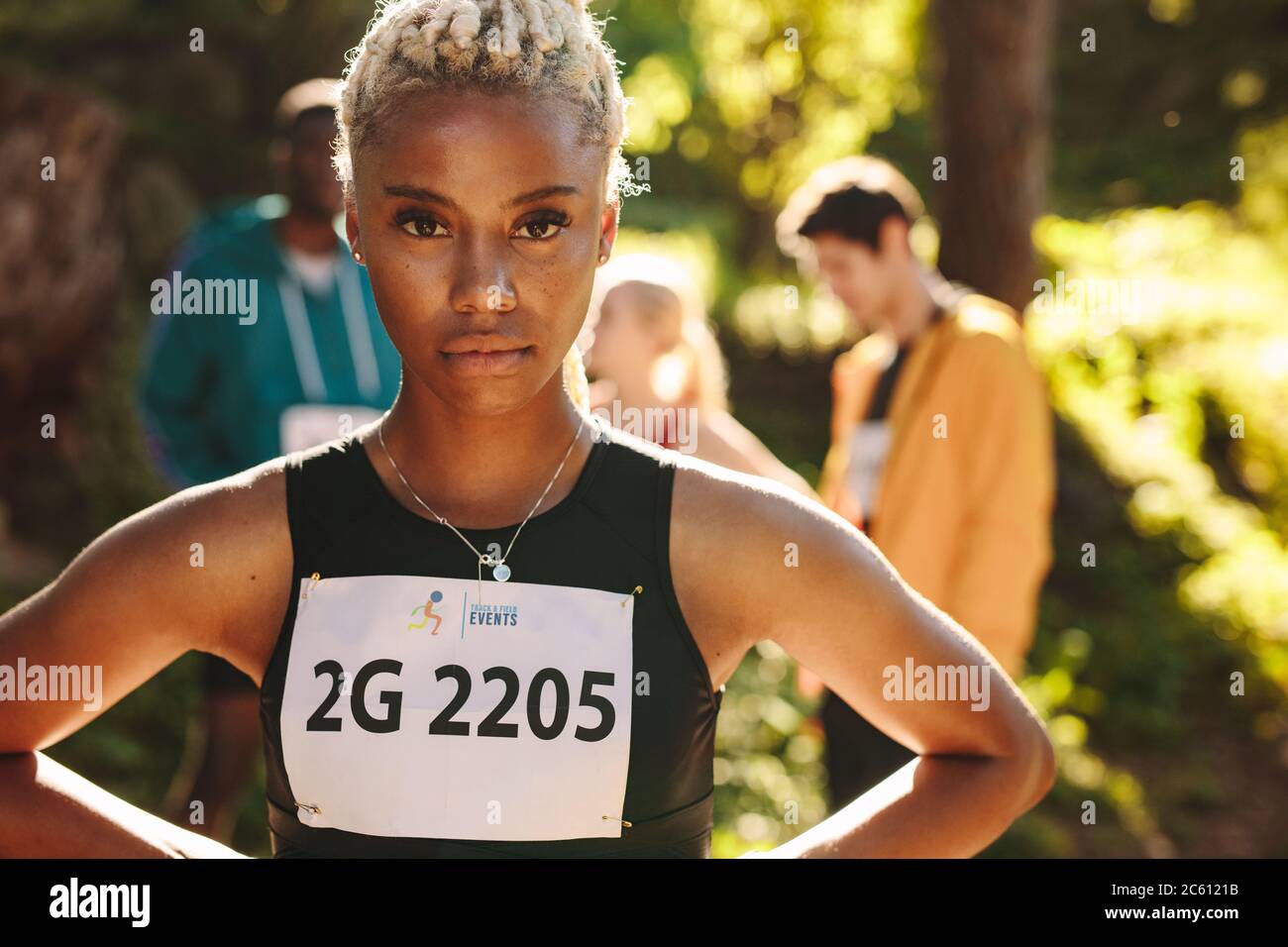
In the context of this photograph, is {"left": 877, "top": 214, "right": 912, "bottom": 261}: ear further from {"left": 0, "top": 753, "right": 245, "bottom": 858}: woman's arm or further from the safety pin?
{"left": 0, "top": 753, "right": 245, "bottom": 858}: woman's arm

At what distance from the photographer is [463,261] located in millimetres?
1401

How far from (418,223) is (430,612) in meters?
0.42

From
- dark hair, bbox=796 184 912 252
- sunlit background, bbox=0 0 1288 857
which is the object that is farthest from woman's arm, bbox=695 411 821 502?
sunlit background, bbox=0 0 1288 857

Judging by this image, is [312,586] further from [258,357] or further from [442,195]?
[258,357]

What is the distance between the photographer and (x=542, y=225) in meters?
1.43

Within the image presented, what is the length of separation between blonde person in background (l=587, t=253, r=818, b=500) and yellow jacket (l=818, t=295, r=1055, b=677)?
330 millimetres

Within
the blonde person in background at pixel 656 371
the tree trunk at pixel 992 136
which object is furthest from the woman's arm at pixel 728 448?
the tree trunk at pixel 992 136

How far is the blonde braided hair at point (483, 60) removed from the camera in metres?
1.40

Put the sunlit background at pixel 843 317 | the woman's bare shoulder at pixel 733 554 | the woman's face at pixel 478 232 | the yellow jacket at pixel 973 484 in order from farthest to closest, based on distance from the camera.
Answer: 1. the sunlit background at pixel 843 317
2. the yellow jacket at pixel 973 484
3. the woman's bare shoulder at pixel 733 554
4. the woman's face at pixel 478 232

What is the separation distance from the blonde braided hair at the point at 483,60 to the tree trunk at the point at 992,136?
23.1 ft

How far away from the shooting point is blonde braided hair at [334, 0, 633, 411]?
140cm

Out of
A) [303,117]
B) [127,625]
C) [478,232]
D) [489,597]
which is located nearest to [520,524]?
[489,597]

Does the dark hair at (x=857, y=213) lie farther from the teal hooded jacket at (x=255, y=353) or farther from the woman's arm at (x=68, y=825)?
the woman's arm at (x=68, y=825)
